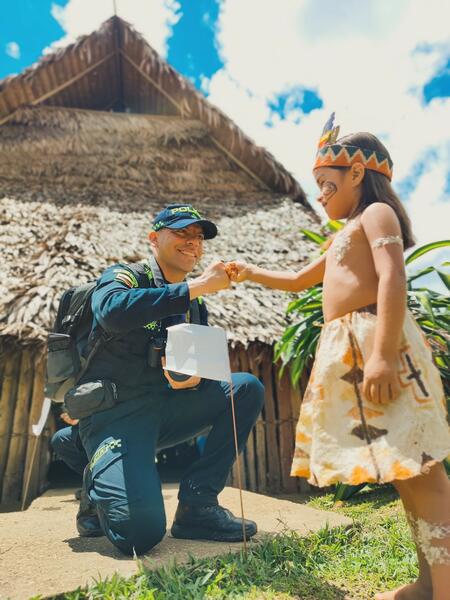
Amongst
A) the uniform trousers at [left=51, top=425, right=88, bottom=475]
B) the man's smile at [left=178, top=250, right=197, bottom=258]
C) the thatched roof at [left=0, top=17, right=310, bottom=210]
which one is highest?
the thatched roof at [left=0, top=17, right=310, bottom=210]

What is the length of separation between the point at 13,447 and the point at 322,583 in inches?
156

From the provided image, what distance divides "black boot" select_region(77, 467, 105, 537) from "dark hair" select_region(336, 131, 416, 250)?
1873mm

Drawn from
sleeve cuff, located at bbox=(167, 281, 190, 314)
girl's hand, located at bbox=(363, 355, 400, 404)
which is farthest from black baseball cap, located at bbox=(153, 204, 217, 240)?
girl's hand, located at bbox=(363, 355, 400, 404)

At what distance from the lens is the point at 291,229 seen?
7270mm

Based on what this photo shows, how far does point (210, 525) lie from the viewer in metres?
2.25

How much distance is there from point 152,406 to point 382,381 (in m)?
1.21

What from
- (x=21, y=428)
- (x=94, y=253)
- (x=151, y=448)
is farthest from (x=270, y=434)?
(x=151, y=448)

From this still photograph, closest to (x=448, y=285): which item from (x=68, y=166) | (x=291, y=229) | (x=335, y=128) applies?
(x=335, y=128)

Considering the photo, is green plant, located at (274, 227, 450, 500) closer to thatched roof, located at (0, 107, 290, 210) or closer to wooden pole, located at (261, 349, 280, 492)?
wooden pole, located at (261, 349, 280, 492)

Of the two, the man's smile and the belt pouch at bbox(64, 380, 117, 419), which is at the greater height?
the man's smile

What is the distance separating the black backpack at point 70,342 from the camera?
2.50 m

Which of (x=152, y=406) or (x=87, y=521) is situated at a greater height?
(x=152, y=406)

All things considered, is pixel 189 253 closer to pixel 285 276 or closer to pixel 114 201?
pixel 285 276

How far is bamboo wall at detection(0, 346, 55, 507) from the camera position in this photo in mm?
4809
